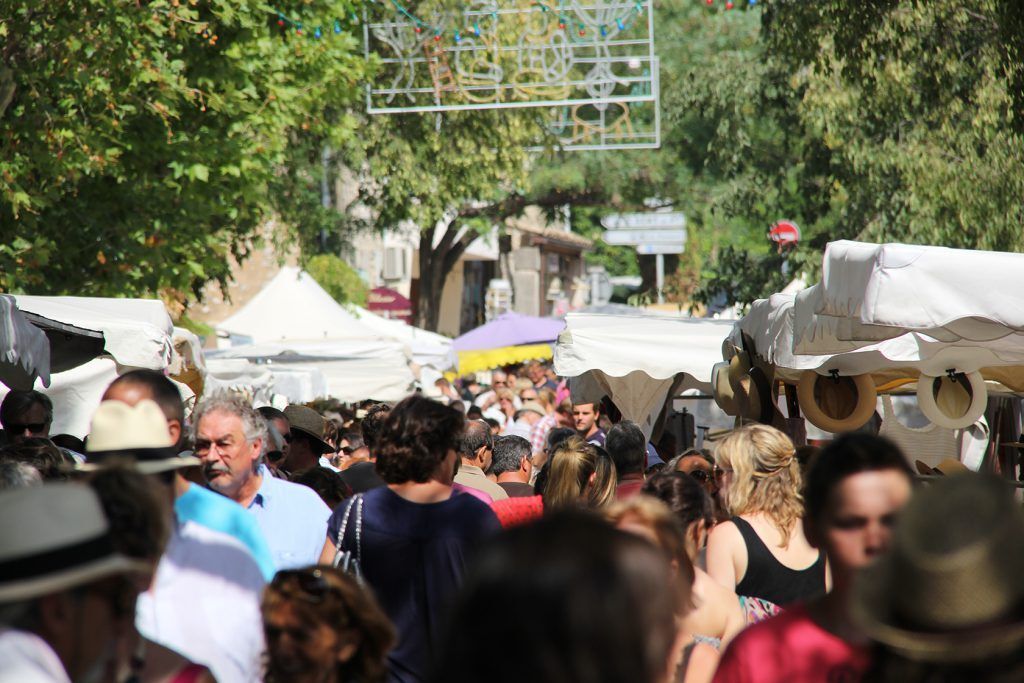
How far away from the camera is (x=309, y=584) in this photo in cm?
291

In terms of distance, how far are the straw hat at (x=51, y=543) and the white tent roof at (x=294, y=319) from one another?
2053 centimetres

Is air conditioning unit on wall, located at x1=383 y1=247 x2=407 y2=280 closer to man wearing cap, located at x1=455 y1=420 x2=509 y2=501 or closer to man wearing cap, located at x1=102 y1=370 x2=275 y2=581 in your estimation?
man wearing cap, located at x1=455 y1=420 x2=509 y2=501

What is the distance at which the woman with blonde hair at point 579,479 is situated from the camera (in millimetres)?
6094

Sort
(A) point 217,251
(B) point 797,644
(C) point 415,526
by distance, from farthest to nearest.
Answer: (A) point 217,251 < (C) point 415,526 < (B) point 797,644

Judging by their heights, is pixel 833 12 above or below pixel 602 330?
above

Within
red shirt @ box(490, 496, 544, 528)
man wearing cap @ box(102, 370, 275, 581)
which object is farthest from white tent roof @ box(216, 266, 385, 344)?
man wearing cap @ box(102, 370, 275, 581)

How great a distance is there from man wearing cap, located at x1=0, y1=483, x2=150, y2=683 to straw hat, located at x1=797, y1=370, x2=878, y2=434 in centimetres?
754

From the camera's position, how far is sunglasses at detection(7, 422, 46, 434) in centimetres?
764

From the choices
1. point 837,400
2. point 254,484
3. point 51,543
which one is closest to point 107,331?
point 254,484

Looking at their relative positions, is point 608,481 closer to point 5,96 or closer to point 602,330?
point 602,330

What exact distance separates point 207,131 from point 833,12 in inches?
235

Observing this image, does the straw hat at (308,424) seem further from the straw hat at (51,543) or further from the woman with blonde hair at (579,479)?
the straw hat at (51,543)

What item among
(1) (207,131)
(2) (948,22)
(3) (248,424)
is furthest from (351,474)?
(2) (948,22)

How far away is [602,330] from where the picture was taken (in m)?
11.1
